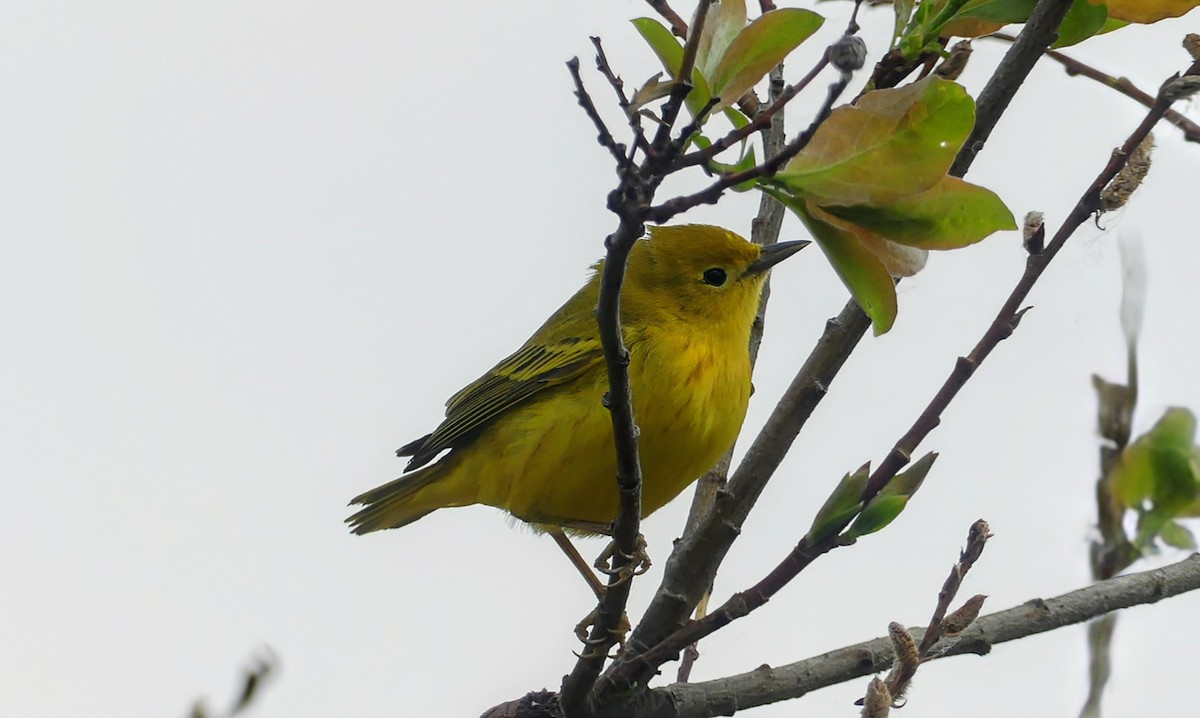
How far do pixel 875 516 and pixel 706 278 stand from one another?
7.11 ft

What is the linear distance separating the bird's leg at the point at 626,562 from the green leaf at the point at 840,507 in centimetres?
56

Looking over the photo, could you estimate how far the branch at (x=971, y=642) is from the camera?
3.11m

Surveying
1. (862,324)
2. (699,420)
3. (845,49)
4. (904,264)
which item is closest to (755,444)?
(862,324)

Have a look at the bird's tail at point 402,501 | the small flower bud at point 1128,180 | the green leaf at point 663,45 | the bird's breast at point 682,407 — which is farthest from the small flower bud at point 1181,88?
the bird's tail at point 402,501

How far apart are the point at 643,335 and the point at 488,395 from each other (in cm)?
67

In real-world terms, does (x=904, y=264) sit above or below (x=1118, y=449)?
above

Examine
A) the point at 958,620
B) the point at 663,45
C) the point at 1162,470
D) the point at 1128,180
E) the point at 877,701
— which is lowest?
the point at 877,701

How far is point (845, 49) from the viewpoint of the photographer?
5.07 ft

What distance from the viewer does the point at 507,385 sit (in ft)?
14.8

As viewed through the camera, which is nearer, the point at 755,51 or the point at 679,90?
the point at 679,90

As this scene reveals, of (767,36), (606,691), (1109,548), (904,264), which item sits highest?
→ (767,36)

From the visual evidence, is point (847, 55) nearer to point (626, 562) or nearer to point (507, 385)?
point (626, 562)

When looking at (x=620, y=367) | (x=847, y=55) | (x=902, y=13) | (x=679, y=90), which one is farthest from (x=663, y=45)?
(x=847, y=55)

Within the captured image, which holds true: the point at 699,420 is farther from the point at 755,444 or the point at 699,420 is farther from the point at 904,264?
the point at 904,264
